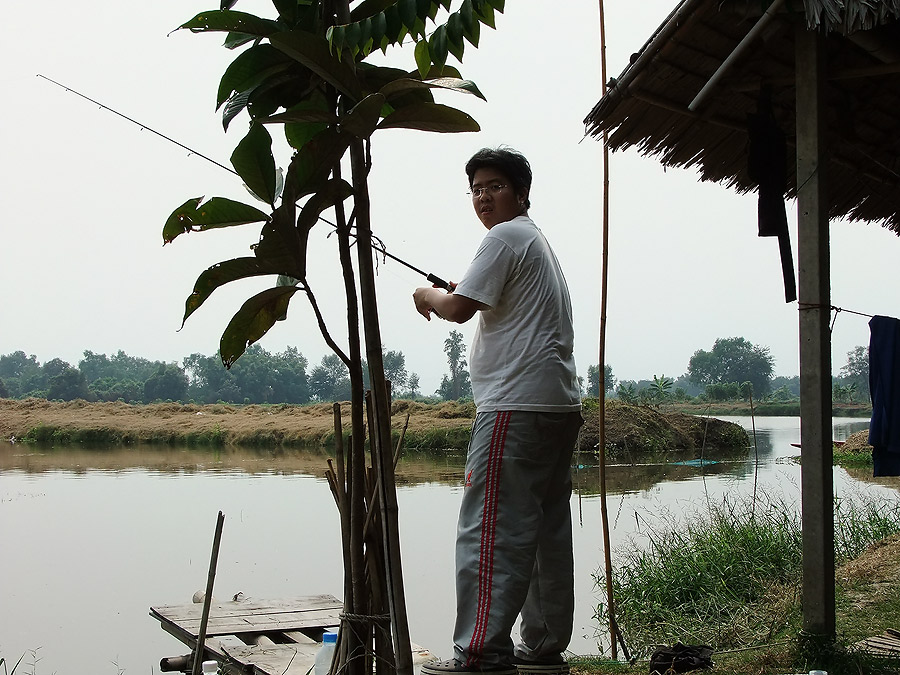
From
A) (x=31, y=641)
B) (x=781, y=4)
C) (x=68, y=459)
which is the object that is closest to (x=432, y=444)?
(x=68, y=459)

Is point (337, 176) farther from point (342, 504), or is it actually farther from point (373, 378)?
point (342, 504)

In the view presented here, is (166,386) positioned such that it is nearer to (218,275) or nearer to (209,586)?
(209,586)

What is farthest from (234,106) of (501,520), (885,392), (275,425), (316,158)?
(275,425)

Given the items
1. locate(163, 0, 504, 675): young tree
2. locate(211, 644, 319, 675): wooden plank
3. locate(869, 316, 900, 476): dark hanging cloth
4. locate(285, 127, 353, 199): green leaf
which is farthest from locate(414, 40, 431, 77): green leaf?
locate(869, 316, 900, 476): dark hanging cloth

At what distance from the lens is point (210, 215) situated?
167 cm

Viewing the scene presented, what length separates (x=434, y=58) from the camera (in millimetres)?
1526

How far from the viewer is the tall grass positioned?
3482 mm

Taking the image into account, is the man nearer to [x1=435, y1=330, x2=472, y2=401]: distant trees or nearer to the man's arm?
the man's arm

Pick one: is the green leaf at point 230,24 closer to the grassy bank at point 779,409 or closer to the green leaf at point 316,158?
the green leaf at point 316,158

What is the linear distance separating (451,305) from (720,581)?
2.91 meters

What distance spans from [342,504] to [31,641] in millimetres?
4172

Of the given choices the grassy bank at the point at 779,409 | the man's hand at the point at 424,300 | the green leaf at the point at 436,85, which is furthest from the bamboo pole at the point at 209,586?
the grassy bank at the point at 779,409

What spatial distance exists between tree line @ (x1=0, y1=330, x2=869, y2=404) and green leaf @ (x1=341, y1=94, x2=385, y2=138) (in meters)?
14.4

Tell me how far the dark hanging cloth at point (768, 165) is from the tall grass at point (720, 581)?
1448 millimetres
